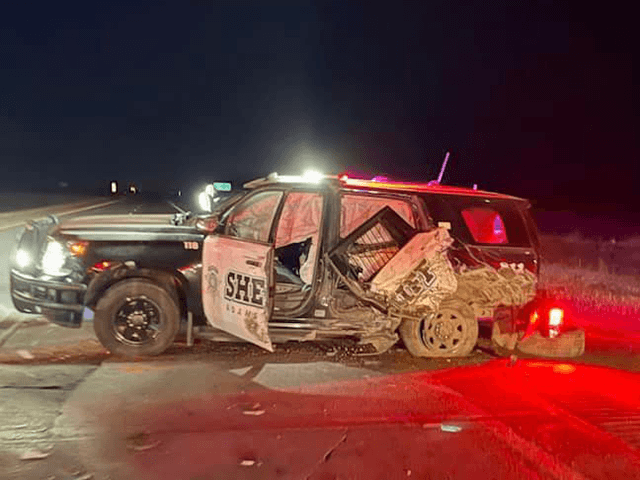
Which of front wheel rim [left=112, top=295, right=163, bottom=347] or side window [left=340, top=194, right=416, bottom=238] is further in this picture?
side window [left=340, top=194, right=416, bottom=238]

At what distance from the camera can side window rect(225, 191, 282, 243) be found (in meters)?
7.27

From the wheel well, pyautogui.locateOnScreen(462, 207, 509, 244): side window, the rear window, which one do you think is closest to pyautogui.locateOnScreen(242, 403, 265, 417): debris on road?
the wheel well

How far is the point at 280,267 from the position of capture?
7.91m

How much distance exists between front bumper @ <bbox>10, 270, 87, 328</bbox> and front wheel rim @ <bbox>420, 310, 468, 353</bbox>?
3.54 m

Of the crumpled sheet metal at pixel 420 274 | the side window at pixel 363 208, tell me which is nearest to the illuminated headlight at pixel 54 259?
the side window at pixel 363 208

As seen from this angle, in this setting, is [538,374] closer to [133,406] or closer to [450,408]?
[450,408]

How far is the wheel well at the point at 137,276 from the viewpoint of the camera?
22.9 ft

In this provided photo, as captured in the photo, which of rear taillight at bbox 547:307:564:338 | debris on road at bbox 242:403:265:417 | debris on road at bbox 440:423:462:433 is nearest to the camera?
debris on road at bbox 440:423:462:433

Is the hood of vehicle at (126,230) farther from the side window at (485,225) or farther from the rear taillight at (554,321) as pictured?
the rear taillight at (554,321)

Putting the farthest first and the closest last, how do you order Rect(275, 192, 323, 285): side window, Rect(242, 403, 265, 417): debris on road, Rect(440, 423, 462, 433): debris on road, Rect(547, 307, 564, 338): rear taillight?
Rect(275, 192, 323, 285): side window, Rect(547, 307, 564, 338): rear taillight, Rect(242, 403, 265, 417): debris on road, Rect(440, 423, 462, 433): debris on road

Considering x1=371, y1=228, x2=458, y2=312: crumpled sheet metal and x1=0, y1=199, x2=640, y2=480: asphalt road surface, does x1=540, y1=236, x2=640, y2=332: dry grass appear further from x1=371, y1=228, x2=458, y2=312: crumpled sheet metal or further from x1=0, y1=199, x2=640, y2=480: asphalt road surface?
x1=371, y1=228, x2=458, y2=312: crumpled sheet metal

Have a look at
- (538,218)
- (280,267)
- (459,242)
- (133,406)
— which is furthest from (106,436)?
(538,218)

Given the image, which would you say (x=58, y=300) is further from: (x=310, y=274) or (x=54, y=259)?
(x=310, y=274)

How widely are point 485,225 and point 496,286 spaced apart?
2.21 feet
